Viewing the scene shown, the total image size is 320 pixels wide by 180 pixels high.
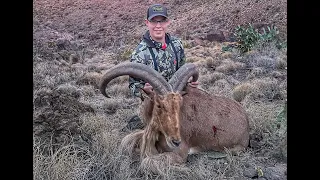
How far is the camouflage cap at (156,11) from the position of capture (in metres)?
4.09

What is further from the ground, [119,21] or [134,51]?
[119,21]

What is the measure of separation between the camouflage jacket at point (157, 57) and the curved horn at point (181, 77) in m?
0.12

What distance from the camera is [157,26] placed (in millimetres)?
4121

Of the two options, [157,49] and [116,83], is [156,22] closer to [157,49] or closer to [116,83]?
[157,49]

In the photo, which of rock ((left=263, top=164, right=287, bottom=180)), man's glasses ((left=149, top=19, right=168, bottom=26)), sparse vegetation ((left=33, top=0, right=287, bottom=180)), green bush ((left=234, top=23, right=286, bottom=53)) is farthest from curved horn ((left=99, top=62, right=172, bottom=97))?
rock ((left=263, top=164, right=287, bottom=180))

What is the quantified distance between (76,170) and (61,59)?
38.0 inches

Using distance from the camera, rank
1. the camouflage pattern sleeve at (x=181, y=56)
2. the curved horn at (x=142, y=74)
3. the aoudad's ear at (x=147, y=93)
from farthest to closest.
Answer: the camouflage pattern sleeve at (x=181, y=56)
the aoudad's ear at (x=147, y=93)
the curved horn at (x=142, y=74)

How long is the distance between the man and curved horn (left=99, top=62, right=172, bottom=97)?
135 mm

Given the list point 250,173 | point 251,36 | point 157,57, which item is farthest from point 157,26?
point 250,173

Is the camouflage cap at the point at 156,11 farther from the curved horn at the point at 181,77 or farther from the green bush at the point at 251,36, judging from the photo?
the green bush at the point at 251,36

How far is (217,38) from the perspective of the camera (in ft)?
14.3

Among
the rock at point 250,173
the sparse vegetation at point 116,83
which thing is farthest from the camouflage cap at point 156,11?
the rock at point 250,173
